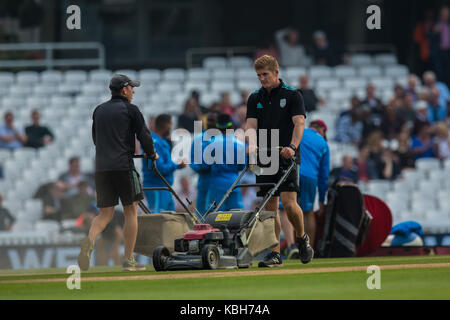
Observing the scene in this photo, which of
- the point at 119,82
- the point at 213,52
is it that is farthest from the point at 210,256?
the point at 213,52

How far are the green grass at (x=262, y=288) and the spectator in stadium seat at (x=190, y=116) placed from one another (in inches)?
399

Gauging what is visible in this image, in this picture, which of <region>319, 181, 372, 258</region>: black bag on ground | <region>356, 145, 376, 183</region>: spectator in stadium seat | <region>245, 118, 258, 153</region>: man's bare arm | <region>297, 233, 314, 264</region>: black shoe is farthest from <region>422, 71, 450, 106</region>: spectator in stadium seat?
<region>245, 118, 258, 153</region>: man's bare arm

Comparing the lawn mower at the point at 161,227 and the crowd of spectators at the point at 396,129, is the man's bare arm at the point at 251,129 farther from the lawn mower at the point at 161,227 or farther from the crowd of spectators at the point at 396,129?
the crowd of spectators at the point at 396,129

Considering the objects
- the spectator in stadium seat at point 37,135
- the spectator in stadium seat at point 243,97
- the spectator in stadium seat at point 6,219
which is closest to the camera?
the spectator in stadium seat at point 6,219

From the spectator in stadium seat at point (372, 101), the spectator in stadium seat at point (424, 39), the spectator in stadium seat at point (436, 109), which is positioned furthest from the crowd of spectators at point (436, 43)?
the spectator in stadium seat at point (372, 101)

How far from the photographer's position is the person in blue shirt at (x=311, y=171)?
1379cm

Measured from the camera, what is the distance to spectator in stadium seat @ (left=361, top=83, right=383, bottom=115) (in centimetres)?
2192

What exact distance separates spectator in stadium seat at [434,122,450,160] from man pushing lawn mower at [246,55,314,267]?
10.4 m

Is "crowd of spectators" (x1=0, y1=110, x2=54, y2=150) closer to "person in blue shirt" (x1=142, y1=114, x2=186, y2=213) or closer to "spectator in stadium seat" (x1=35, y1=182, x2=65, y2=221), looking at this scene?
"spectator in stadium seat" (x1=35, y1=182, x2=65, y2=221)

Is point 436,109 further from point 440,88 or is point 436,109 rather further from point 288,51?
point 288,51

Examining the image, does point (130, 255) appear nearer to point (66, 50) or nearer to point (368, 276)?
point (368, 276)

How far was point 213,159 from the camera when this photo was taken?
13.3 meters

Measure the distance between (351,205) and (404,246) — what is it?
1.09 m
